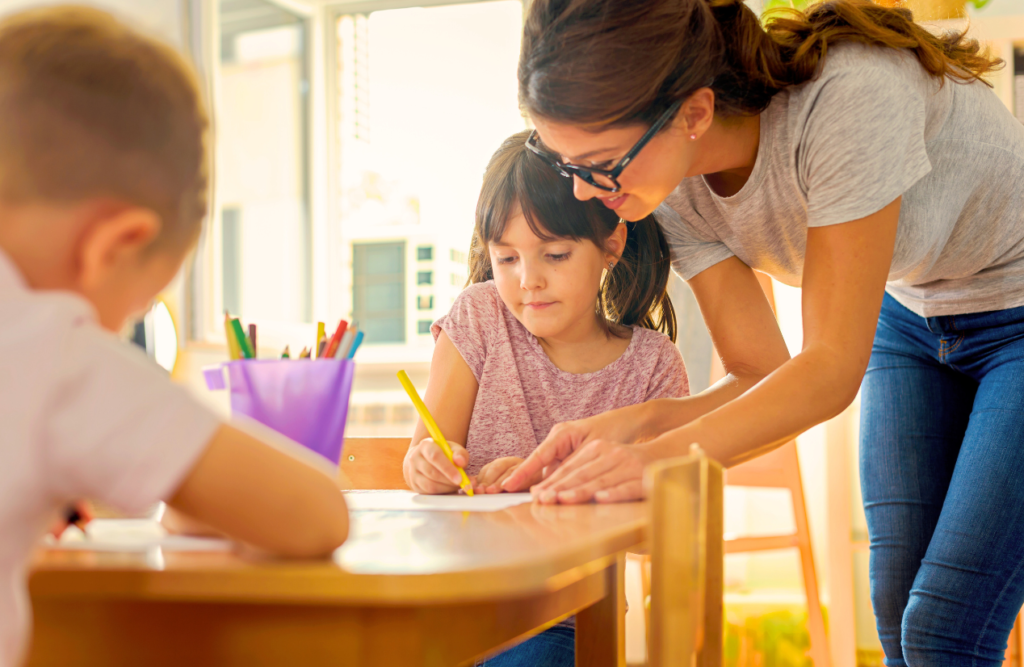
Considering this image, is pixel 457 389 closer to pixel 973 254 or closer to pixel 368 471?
pixel 368 471

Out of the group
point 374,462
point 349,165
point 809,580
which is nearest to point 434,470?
point 374,462

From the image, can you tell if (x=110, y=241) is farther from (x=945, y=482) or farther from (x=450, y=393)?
(x=945, y=482)

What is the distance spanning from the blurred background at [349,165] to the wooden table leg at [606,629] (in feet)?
6.75

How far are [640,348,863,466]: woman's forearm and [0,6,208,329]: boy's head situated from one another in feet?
1.62

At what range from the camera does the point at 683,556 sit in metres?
0.56

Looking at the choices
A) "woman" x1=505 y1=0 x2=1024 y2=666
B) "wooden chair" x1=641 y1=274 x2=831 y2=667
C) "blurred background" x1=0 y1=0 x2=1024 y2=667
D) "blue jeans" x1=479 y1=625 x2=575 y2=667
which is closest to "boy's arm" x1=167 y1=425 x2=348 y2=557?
"woman" x1=505 y1=0 x2=1024 y2=666

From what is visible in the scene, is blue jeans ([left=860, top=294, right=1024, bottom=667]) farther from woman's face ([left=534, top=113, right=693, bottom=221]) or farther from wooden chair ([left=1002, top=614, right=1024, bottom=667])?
wooden chair ([left=1002, top=614, right=1024, bottom=667])

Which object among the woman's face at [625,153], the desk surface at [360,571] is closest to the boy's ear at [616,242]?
the woman's face at [625,153]

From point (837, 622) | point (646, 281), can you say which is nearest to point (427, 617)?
point (646, 281)

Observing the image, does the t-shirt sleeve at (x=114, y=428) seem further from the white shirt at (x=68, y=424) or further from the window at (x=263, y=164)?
the window at (x=263, y=164)

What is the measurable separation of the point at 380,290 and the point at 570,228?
2071 millimetres

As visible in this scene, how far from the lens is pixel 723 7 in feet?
3.32

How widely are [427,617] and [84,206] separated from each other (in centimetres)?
27

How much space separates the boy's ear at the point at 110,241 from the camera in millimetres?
414
